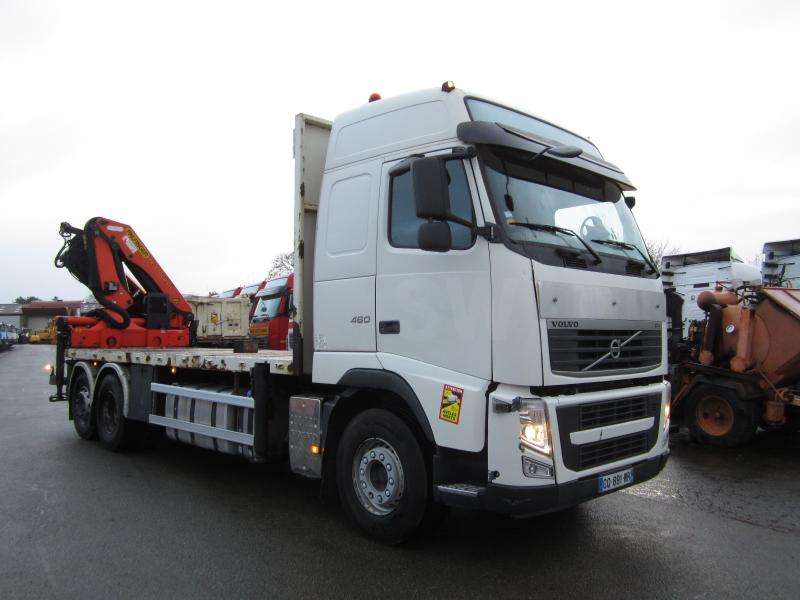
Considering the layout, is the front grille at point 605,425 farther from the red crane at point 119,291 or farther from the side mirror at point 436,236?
the red crane at point 119,291

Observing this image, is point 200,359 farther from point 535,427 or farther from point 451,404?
point 535,427

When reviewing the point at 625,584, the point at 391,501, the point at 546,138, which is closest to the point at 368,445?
the point at 391,501

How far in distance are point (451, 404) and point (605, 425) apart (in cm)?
109

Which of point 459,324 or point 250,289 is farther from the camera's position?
point 250,289

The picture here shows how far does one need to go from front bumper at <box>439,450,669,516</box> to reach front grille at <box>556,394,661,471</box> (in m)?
0.14

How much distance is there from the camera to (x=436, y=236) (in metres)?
3.93

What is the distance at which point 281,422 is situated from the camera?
18.1 feet

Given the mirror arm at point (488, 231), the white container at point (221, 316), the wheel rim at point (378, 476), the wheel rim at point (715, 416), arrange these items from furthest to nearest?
the white container at point (221, 316) → the wheel rim at point (715, 416) → the wheel rim at point (378, 476) → the mirror arm at point (488, 231)

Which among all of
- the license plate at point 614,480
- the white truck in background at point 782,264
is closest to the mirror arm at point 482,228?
the license plate at point 614,480

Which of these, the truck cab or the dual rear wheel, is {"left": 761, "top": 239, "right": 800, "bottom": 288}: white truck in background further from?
the dual rear wheel

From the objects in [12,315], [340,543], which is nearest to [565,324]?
[340,543]

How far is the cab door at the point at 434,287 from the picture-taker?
393cm

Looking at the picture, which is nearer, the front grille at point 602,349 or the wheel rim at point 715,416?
the front grille at point 602,349

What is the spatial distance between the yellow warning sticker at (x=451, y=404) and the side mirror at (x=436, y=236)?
908mm
